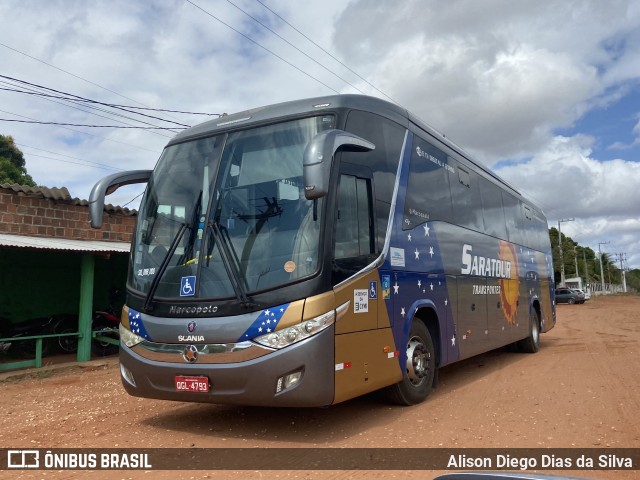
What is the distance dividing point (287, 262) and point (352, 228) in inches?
34.2

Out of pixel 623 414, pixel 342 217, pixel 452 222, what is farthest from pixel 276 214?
pixel 623 414

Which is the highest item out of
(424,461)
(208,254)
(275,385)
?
(208,254)

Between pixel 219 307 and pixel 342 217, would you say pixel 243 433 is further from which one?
pixel 342 217

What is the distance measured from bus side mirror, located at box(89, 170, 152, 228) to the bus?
0.06 feet

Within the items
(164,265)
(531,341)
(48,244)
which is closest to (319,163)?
(164,265)

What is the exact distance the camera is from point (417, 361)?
6.97 meters

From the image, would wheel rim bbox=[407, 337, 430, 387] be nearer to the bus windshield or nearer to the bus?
the bus

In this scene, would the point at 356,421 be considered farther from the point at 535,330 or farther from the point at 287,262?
the point at 535,330

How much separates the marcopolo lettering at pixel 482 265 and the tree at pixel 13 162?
24.3m

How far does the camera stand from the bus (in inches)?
203

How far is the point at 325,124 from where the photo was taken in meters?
5.85

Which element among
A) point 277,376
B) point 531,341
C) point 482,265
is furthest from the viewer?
point 531,341

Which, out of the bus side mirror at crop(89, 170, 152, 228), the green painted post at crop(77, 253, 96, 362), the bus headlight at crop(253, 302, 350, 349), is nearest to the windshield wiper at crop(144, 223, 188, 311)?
the bus side mirror at crop(89, 170, 152, 228)

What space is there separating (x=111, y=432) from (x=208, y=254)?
2.17 meters
